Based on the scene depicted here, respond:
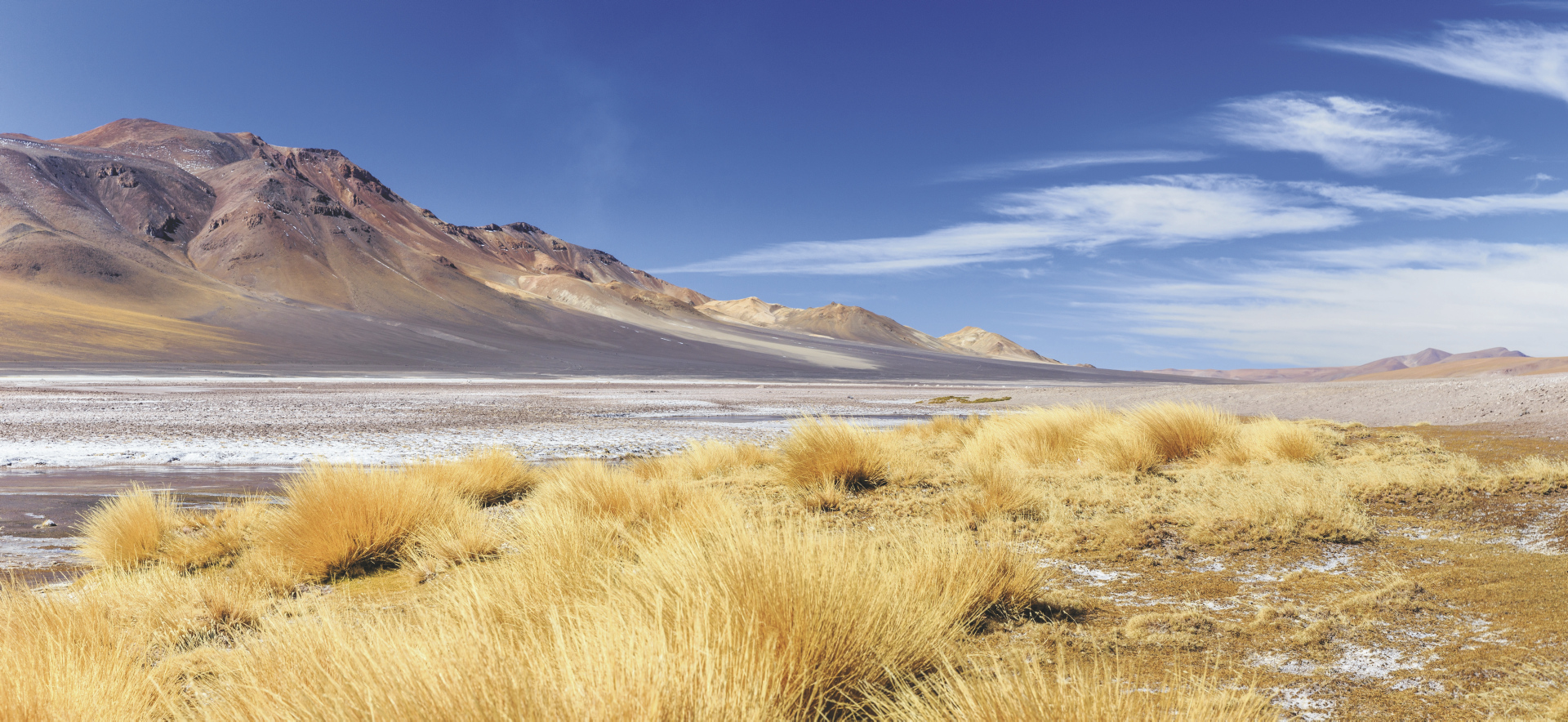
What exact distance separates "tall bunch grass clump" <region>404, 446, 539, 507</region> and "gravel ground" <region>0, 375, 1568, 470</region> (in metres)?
3.30

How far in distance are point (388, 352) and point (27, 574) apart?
88490 millimetres

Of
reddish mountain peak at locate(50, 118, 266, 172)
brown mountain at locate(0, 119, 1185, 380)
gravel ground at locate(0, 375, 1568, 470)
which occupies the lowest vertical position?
gravel ground at locate(0, 375, 1568, 470)

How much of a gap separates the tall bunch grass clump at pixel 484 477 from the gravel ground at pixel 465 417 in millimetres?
3302

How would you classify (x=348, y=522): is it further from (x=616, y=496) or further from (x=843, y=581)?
(x=843, y=581)

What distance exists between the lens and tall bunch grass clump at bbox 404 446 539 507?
717cm

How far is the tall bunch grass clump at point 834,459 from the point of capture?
727cm

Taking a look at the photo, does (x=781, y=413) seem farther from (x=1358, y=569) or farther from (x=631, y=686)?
(x=631, y=686)

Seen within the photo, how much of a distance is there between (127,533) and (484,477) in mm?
2719

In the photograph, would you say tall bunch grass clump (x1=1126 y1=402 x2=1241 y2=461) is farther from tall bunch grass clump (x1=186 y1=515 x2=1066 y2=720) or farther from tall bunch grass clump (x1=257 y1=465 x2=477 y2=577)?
tall bunch grass clump (x1=257 y1=465 x2=477 y2=577)

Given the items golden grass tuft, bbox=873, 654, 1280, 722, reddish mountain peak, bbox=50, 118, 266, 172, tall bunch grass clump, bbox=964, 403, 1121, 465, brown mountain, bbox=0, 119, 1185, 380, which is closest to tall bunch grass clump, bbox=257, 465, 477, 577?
golden grass tuft, bbox=873, 654, 1280, 722

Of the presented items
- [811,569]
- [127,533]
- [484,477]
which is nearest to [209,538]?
[127,533]

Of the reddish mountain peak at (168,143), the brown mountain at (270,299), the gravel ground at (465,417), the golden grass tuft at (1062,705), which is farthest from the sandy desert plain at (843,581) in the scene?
the reddish mountain peak at (168,143)

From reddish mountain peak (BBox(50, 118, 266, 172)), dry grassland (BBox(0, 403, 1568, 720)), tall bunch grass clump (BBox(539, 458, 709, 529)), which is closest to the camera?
dry grassland (BBox(0, 403, 1568, 720))

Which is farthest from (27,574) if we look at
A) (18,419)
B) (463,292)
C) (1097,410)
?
(463,292)
